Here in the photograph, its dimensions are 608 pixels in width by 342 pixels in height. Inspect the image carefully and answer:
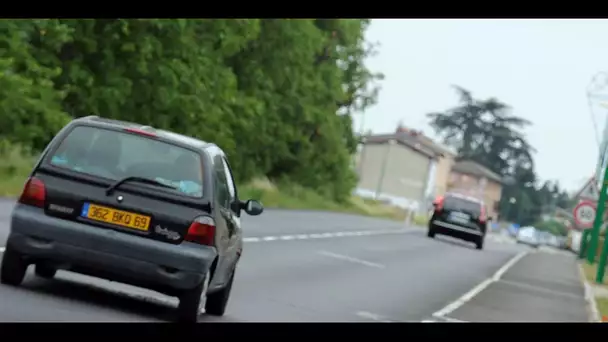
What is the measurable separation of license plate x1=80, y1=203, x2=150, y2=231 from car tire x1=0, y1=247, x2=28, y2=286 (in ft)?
2.15

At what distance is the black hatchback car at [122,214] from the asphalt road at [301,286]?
390 mm

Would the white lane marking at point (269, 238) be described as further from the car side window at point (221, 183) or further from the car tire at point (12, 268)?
the car tire at point (12, 268)

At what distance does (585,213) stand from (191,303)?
25730 millimetres

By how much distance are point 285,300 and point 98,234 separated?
476cm

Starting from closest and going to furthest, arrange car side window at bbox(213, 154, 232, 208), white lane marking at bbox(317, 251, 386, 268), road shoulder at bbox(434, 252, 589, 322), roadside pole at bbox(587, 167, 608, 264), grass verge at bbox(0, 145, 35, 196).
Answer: car side window at bbox(213, 154, 232, 208)
road shoulder at bbox(434, 252, 589, 322)
white lane marking at bbox(317, 251, 386, 268)
grass verge at bbox(0, 145, 35, 196)
roadside pole at bbox(587, 167, 608, 264)

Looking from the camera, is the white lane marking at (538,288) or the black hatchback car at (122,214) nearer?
the black hatchback car at (122,214)

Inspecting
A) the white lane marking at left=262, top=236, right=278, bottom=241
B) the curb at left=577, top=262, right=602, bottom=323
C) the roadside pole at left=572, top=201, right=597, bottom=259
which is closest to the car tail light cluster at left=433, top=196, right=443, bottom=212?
the roadside pole at left=572, top=201, right=597, bottom=259

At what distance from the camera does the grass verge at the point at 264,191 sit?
2864 centimetres

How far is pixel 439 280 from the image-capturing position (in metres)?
24.2

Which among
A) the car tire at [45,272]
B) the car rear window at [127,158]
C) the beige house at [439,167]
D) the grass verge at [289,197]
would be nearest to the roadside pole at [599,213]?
the grass verge at [289,197]

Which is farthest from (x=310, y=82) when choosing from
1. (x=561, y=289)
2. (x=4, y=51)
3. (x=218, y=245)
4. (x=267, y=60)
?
(x=218, y=245)

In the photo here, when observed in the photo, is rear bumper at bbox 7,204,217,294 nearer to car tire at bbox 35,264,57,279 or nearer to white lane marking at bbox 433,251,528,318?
car tire at bbox 35,264,57,279

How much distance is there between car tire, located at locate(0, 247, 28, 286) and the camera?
423 inches
